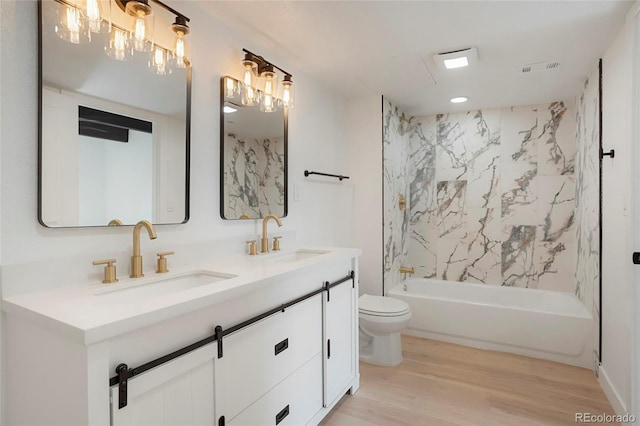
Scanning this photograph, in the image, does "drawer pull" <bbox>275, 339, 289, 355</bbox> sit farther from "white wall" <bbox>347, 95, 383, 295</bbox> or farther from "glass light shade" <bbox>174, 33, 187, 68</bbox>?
"white wall" <bbox>347, 95, 383, 295</bbox>

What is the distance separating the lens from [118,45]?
1428 millimetres

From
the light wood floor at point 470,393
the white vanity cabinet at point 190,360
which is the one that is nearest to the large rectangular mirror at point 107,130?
Answer: the white vanity cabinet at point 190,360

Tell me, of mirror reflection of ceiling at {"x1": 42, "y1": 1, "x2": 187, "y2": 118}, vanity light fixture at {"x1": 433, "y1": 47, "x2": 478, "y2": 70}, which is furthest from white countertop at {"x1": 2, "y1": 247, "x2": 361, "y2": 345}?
vanity light fixture at {"x1": 433, "y1": 47, "x2": 478, "y2": 70}

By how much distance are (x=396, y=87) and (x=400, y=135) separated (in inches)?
33.4

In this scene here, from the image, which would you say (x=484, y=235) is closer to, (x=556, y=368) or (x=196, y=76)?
(x=556, y=368)

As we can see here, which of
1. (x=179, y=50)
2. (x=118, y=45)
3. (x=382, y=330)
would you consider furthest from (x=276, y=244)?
Result: (x=118, y=45)

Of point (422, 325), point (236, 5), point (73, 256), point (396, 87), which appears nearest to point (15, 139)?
point (73, 256)

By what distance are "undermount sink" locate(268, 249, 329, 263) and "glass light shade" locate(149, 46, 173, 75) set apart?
3.78ft

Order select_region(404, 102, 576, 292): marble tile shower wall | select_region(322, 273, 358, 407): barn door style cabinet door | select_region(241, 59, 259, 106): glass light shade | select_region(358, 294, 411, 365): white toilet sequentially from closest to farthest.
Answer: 1. select_region(322, 273, 358, 407): barn door style cabinet door
2. select_region(241, 59, 259, 106): glass light shade
3. select_region(358, 294, 411, 365): white toilet
4. select_region(404, 102, 576, 292): marble tile shower wall

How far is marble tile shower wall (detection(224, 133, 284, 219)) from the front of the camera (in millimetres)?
1994

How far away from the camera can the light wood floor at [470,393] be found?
202 cm

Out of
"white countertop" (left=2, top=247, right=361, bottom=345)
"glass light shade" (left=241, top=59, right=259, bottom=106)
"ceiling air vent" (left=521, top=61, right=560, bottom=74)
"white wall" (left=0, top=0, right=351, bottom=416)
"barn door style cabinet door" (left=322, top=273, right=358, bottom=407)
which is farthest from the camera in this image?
"ceiling air vent" (left=521, top=61, right=560, bottom=74)

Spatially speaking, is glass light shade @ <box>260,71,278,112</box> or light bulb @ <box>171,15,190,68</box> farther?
glass light shade @ <box>260,71,278,112</box>

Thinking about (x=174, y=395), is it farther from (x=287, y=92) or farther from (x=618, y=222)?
(x=618, y=222)
